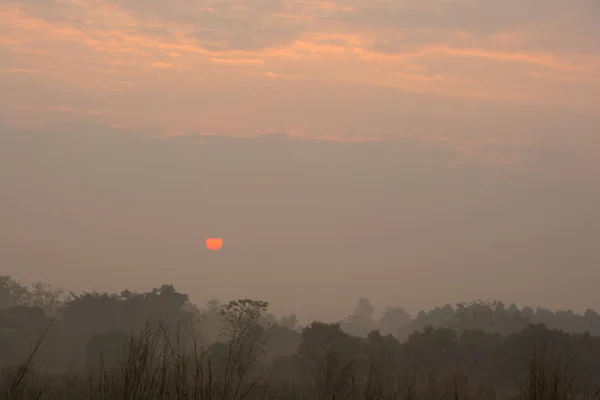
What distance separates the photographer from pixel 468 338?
91500 mm

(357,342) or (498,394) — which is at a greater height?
(357,342)

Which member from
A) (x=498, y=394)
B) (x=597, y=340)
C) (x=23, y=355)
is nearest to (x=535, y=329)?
(x=597, y=340)

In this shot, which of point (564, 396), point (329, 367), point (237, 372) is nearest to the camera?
point (237, 372)

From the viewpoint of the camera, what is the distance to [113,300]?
123m

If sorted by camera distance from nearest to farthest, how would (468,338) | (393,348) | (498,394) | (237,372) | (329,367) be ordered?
(237,372) < (329,367) < (498,394) < (393,348) < (468,338)

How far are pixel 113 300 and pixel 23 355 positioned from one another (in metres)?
35.1

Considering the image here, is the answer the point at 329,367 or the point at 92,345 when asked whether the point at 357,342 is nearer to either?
the point at 92,345

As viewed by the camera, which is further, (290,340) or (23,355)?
(290,340)

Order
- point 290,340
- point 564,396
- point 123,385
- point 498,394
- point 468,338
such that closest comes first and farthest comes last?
point 123,385
point 564,396
point 498,394
point 468,338
point 290,340

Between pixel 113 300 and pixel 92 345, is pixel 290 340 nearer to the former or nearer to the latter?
pixel 113 300

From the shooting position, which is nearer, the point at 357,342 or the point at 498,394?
the point at 498,394

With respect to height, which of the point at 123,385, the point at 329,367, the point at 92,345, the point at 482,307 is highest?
the point at 482,307

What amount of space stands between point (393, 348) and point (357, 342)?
550 centimetres

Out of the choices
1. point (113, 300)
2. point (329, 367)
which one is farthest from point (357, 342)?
point (329, 367)
